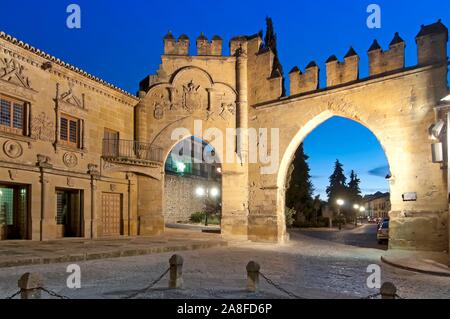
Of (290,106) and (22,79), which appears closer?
(22,79)

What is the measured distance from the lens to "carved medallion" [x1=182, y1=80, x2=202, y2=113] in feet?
61.4

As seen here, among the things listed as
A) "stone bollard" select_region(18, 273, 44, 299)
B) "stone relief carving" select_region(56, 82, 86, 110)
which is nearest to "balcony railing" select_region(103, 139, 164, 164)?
"stone relief carving" select_region(56, 82, 86, 110)

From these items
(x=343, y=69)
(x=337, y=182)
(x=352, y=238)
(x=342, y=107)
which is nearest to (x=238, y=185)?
(x=342, y=107)

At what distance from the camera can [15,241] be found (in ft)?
45.0

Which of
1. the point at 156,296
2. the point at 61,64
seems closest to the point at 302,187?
the point at 61,64

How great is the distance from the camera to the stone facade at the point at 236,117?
1361 centimetres

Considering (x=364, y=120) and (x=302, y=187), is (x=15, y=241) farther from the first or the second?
(x=302, y=187)

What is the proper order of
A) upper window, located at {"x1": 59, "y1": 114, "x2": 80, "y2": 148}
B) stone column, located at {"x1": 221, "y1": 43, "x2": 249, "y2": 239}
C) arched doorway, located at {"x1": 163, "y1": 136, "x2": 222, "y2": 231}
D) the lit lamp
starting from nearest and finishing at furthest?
upper window, located at {"x1": 59, "y1": 114, "x2": 80, "y2": 148}
stone column, located at {"x1": 221, "y1": 43, "x2": 249, "y2": 239}
arched doorway, located at {"x1": 163, "y1": 136, "x2": 222, "y2": 231}
the lit lamp

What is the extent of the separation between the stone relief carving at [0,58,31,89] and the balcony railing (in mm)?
4243

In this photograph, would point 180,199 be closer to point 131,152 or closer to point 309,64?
point 131,152

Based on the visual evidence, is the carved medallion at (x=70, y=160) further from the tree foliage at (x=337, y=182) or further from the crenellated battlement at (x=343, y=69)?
the tree foliage at (x=337, y=182)

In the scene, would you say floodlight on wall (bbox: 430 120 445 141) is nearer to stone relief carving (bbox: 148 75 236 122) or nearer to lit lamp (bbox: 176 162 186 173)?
stone relief carving (bbox: 148 75 236 122)

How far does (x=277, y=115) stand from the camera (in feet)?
57.2

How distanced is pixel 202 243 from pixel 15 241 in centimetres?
601
